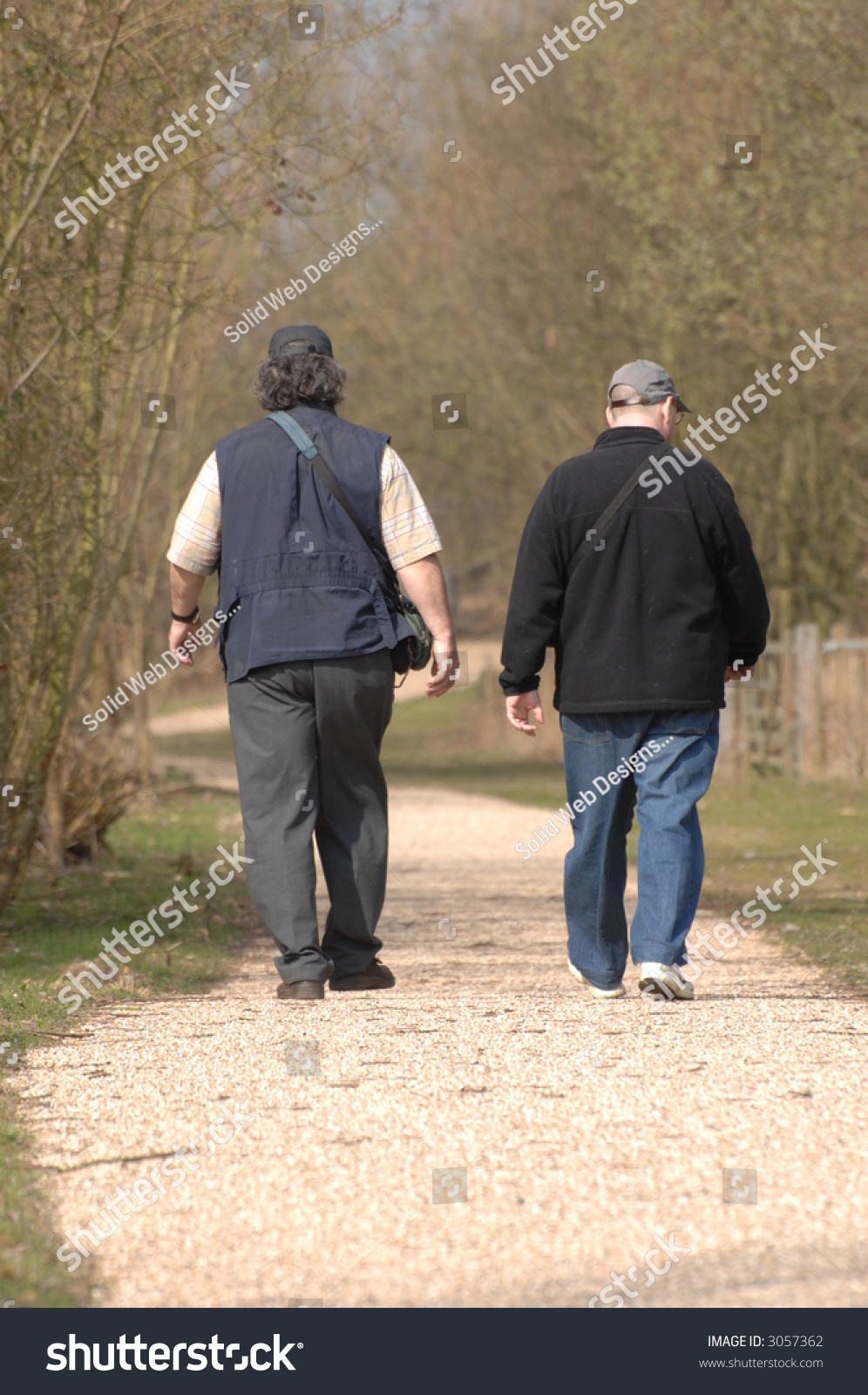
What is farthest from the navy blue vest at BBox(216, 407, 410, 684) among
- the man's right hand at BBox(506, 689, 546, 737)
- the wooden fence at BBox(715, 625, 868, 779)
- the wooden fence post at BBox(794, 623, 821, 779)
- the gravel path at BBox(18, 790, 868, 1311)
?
the wooden fence post at BBox(794, 623, 821, 779)

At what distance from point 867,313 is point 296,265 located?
721cm

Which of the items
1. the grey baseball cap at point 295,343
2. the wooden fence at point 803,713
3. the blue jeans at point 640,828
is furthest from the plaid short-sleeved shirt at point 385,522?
the wooden fence at point 803,713

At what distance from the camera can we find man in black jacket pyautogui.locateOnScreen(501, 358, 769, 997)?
17.7 ft

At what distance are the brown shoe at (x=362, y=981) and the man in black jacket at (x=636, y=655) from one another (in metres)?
0.65

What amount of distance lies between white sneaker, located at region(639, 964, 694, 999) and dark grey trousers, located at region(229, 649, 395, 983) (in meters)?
0.88

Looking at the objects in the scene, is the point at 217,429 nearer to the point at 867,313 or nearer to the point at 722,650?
the point at 867,313

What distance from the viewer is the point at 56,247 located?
7359mm

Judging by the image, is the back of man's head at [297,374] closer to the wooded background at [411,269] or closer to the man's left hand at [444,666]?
the man's left hand at [444,666]

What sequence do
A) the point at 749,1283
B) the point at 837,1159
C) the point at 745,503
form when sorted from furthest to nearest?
1. the point at 745,503
2. the point at 837,1159
3. the point at 749,1283

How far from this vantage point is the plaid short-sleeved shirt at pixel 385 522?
5.34 m

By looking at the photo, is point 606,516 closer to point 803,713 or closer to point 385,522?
point 385,522

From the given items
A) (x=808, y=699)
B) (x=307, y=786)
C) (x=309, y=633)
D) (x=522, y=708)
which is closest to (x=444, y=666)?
(x=522, y=708)

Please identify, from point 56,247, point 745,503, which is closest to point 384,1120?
point 56,247

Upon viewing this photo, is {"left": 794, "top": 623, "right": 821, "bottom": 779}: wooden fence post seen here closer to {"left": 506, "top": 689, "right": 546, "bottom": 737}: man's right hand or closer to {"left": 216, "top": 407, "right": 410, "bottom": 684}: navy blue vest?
{"left": 506, "top": 689, "right": 546, "bottom": 737}: man's right hand
